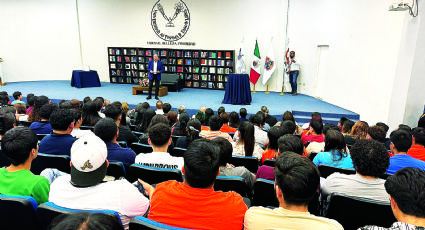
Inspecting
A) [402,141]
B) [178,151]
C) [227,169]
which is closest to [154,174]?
[227,169]

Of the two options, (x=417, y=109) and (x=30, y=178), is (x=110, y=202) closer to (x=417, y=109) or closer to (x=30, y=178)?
(x=30, y=178)

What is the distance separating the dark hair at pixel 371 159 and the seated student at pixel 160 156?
1.38 meters

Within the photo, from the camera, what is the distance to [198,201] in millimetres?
1407

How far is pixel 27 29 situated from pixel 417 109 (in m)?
14.7

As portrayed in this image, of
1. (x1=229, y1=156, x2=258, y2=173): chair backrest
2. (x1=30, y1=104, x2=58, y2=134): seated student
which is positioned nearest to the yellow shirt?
(x1=229, y1=156, x2=258, y2=173): chair backrest

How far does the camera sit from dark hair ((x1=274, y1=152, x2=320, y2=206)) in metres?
1.29

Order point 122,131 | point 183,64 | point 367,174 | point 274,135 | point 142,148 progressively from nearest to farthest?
point 367,174, point 274,135, point 142,148, point 122,131, point 183,64

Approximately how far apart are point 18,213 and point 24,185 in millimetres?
257

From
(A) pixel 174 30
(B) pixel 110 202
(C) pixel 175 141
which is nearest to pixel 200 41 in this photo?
(A) pixel 174 30

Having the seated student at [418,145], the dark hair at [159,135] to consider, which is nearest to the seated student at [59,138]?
the dark hair at [159,135]

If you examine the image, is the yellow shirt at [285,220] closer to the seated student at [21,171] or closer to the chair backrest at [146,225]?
the chair backrest at [146,225]

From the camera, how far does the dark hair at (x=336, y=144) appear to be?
2.69 metres

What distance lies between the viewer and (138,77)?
12.1 m

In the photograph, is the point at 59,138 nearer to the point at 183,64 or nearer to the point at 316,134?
the point at 316,134
